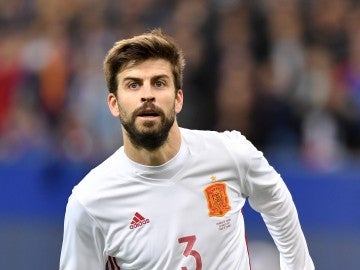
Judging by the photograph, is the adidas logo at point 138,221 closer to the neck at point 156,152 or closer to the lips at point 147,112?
the neck at point 156,152

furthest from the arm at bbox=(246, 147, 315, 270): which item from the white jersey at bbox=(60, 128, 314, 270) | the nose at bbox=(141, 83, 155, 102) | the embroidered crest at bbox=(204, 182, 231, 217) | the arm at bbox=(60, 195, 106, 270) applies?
the arm at bbox=(60, 195, 106, 270)

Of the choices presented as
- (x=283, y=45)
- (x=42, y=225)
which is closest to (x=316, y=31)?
(x=283, y=45)

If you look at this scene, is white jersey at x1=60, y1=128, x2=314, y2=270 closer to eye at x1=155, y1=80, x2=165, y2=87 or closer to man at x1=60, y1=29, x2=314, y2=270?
man at x1=60, y1=29, x2=314, y2=270

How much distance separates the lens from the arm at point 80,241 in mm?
4793

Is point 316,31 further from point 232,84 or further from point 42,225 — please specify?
point 42,225

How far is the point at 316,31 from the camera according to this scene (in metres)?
9.91

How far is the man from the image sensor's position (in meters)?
4.77

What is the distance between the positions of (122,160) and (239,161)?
0.52m

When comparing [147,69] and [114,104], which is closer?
[147,69]

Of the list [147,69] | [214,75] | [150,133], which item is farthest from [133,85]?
[214,75]

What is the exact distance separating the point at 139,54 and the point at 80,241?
2.78 ft

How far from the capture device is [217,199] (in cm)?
494

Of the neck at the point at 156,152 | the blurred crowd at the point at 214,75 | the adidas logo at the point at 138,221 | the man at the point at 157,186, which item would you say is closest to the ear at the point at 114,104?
the man at the point at 157,186

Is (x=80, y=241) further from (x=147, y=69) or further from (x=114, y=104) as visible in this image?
(x=147, y=69)
